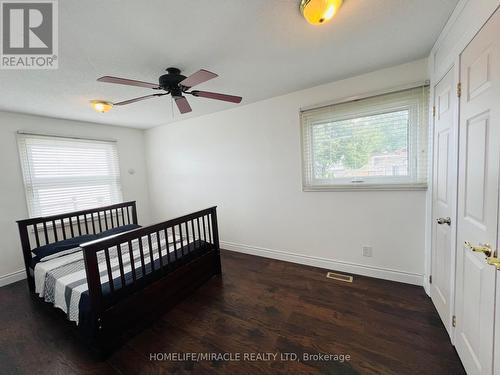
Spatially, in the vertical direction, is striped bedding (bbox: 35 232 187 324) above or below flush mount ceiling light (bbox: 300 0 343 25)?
below

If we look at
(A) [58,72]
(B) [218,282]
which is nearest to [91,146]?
(A) [58,72]

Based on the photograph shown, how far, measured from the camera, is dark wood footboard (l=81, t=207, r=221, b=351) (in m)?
1.53

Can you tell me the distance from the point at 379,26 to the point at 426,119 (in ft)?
3.44

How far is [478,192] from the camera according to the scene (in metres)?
1.13

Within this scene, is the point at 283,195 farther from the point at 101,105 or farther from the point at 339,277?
the point at 101,105

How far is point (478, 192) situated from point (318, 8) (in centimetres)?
137

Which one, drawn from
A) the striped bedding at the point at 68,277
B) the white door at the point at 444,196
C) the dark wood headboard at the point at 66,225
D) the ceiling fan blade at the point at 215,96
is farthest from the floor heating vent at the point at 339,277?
the dark wood headboard at the point at 66,225

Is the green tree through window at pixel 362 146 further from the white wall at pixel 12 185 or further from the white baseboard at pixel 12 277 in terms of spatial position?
the white baseboard at pixel 12 277

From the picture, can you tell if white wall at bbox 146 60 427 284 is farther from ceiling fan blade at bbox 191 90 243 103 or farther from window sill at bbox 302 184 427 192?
ceiling fan blade at bbox 191 90 243 103

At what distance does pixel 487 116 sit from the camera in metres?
1.05

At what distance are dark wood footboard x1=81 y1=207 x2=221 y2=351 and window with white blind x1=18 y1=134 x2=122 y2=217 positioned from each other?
178cm

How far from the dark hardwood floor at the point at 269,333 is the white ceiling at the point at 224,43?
2.33 meters

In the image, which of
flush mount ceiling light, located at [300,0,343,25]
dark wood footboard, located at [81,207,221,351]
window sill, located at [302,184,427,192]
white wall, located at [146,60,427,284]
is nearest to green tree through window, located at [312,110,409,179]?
window sill, located at [302,184,427,192]

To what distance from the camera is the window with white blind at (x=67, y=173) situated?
298cm
